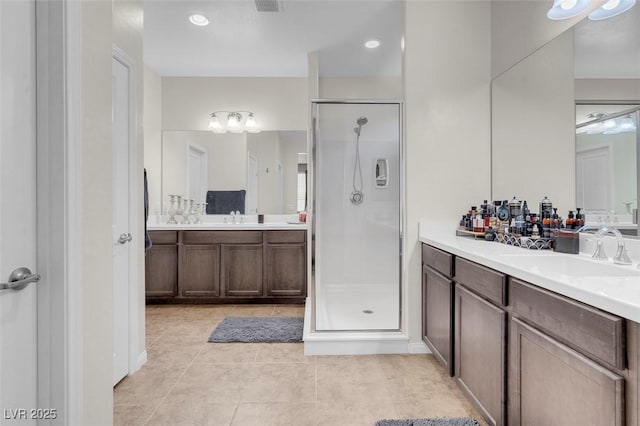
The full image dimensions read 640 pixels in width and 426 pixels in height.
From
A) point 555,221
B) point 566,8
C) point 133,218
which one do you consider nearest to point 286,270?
point 133,218

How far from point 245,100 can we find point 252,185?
1.04 m

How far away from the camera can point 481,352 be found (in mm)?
1614

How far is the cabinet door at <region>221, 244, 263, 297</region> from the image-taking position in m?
3.65

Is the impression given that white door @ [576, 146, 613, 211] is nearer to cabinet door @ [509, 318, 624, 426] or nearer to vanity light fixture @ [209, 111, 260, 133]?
cabinet door @ [509, 318, 624, 426]

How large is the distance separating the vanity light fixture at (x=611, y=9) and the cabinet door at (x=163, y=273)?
3.73 metres

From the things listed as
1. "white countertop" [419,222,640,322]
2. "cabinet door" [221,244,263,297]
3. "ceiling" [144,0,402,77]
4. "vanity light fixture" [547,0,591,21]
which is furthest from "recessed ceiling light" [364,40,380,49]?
"cabinet door" [221,244,263,297]

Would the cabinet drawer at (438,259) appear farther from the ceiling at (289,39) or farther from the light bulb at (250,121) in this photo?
the light bulb at (250,121)

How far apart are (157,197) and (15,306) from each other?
10.9 ft

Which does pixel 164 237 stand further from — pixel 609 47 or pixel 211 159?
pixel 609 47

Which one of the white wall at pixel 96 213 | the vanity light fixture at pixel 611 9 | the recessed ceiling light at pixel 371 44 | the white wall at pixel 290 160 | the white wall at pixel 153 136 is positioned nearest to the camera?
the white wall at pixel 96 213

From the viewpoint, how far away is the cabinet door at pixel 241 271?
12.0 ft

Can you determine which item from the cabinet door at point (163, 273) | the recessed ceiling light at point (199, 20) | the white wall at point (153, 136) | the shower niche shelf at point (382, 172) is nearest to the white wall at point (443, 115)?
the shower niche shelf at point (382, 172)

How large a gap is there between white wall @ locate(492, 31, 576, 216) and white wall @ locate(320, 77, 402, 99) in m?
1.67

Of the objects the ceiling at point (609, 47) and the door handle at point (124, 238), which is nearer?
the ceiling at point (609, 47)
